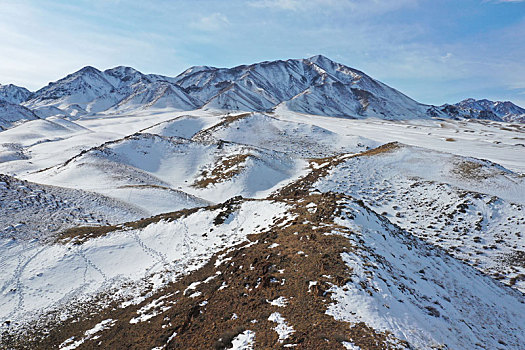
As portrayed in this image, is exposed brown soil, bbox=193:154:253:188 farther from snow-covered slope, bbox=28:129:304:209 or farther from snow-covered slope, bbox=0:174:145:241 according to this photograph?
snow-covered slope, bbox=0:174:145:241

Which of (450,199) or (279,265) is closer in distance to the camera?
(279,265)

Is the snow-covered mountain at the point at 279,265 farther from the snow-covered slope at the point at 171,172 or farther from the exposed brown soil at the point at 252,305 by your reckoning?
the snow-covered slope at the point at 171,172

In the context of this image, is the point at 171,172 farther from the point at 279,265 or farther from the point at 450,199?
the point at 450,199

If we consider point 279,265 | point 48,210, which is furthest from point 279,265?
point 48,210

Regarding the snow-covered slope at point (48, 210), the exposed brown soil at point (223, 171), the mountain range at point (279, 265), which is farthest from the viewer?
the exposed brown soil at point (223, 171)

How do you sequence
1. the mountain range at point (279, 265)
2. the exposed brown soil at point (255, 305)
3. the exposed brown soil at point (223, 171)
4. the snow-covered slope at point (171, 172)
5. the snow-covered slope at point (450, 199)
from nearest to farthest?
the exposed brown soil at point (255, 305), the mountain range at point (279, 265), the snow-covered slope at point (450, 199), the snow-covered slope at point (171, 172), the exposed brown soil at point (223, 171)

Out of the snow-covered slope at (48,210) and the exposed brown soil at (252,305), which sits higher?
the exposed brown soil at (252,305)

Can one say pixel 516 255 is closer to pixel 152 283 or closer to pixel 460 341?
pixel 460 341

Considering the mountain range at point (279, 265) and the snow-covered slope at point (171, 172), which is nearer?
the mountain range at point (279, 265)

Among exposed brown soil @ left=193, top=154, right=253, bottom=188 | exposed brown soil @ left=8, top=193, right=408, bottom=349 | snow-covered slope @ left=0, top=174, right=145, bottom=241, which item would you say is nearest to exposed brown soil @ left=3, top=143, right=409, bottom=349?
exposed brown soil @ left=8, top=193, right=408, bottom=349

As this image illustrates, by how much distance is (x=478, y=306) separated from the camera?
1171cm

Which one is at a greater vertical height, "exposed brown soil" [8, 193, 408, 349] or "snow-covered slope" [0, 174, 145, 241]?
"exposed brown soil" [8, 193, 408, 349]

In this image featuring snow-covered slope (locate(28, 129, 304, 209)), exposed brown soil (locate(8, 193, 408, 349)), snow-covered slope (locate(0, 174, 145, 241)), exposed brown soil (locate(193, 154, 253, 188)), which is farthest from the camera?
exposed brown soil (locate(193, 154, 253, 188))

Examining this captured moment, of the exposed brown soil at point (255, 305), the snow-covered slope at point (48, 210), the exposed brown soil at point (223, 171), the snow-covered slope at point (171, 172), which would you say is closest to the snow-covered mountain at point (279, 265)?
the exposed brown soil at point (255, 305)
